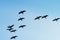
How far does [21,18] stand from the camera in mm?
191250

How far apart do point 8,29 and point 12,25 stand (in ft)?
14.6

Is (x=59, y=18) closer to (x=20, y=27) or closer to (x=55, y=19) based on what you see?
(x=55, y=19)

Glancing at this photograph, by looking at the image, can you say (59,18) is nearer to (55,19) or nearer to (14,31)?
(55,19)

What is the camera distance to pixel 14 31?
636 feet

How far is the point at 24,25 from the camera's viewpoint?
633 ft

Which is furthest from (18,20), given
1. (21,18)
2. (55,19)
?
(55,19)

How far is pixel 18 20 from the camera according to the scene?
191 m

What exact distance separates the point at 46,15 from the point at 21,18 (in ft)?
29.5

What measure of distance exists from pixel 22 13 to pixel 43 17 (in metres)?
7.83

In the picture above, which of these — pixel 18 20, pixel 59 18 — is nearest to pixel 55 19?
pixel 59 18

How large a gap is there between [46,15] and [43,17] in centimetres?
137

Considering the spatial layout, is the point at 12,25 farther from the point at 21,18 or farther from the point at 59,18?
the point at 59,18

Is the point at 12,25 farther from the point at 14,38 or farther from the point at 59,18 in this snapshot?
the point at 59,18

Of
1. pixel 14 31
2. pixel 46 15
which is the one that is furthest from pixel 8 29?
pixel 46 15
